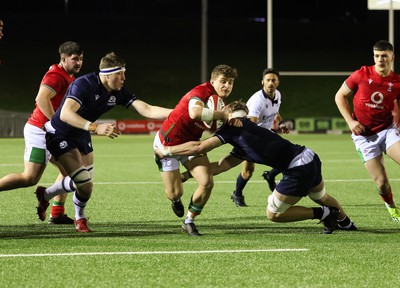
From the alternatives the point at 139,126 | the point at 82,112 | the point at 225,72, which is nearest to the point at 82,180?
the point at 82,112

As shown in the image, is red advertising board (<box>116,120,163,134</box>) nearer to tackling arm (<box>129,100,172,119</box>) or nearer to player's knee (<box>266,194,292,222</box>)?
tackling arm (<box>129,100,172,119</box>)

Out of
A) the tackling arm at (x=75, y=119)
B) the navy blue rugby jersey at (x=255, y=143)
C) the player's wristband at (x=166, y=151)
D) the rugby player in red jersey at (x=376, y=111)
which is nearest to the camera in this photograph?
the navy blue rugby jersey at (x=255, y=143)

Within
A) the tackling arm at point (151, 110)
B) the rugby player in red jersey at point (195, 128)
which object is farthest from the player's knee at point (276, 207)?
the tackling arm at point (151, 110)

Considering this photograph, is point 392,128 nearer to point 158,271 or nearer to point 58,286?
point 158,271

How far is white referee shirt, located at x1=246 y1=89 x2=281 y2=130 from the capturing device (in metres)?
12.4

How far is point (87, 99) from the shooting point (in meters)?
8.77

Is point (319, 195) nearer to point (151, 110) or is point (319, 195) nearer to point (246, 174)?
point (151, 110)

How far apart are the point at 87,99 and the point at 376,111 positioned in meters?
3.23

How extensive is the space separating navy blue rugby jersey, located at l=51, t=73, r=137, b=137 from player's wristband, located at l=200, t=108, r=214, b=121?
47.3 inches

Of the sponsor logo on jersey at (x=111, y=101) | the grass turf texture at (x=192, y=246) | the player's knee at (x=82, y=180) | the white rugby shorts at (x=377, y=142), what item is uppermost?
the sponsor logo on jersey at (x=111, y=101)

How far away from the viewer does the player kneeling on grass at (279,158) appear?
7973 millimetres

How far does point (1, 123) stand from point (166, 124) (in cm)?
2308

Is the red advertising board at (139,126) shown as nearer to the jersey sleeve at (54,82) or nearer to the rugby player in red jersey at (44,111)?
the rugby player in red jersey at (44,111)

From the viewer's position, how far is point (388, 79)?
9.81 meters
